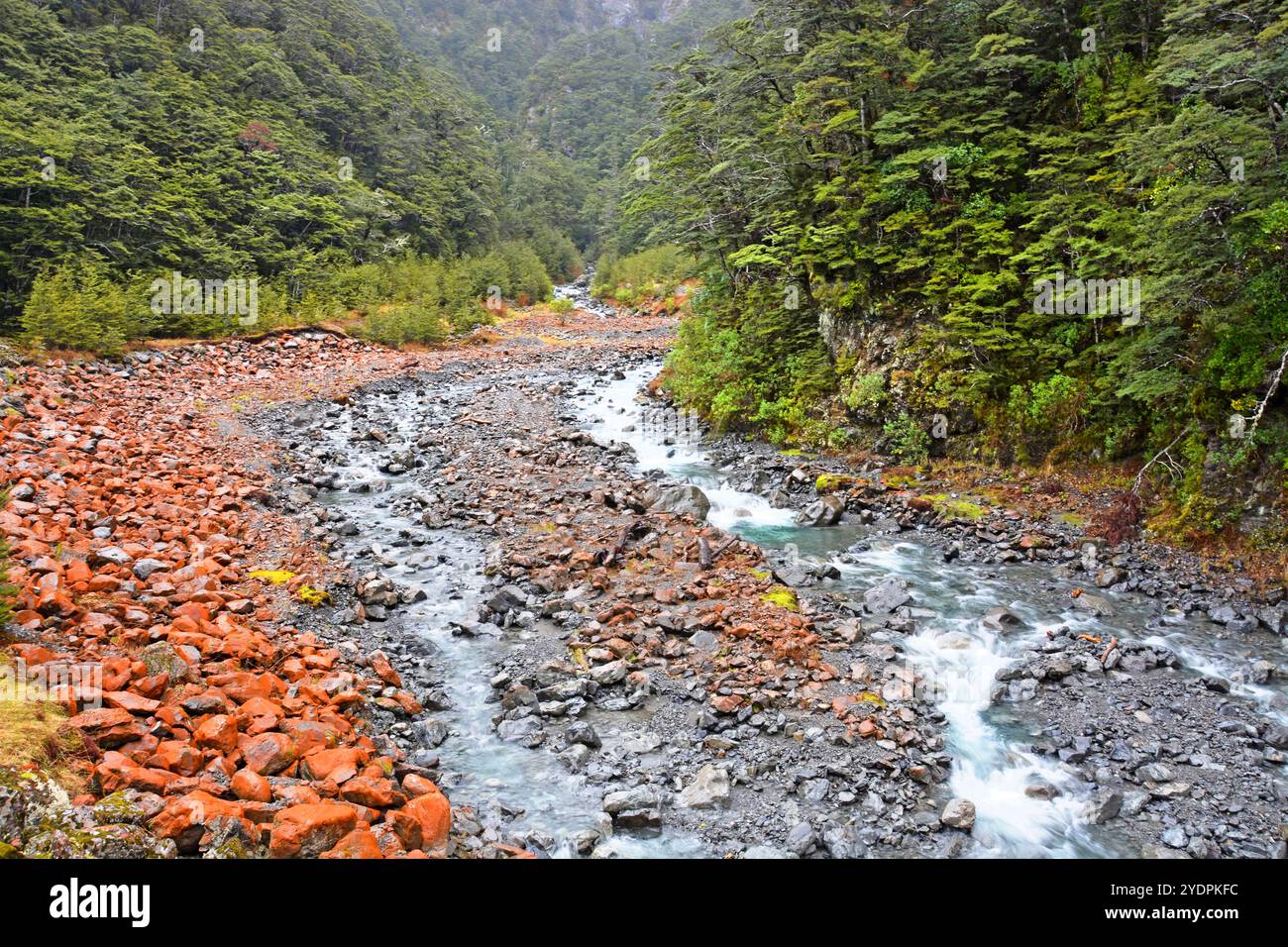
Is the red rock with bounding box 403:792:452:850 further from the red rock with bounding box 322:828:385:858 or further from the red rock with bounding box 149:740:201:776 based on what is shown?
the red rock with bounding box 149:740:201:776

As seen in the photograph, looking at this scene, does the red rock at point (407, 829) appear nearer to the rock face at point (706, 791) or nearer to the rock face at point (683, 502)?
the rock face at point (706, 791)

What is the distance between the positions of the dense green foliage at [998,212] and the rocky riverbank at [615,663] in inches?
104

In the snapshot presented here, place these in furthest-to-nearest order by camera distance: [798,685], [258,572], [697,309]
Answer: [697,309]
[258,572]
[798,685]

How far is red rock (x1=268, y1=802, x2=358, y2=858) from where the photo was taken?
3.97 m

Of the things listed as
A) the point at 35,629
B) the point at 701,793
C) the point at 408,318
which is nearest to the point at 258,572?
the point at 35,629

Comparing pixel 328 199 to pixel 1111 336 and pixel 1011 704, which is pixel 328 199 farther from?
pixel 1011 704

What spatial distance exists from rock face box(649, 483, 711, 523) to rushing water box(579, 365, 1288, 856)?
54 centimetres

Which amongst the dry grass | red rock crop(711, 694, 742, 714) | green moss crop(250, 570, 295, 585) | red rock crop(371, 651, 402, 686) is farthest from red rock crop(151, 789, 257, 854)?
green moss crop(250, 570, 295, 585)

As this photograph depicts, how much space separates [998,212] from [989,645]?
9405 millimetres

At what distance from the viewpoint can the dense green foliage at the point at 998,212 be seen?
912 cm

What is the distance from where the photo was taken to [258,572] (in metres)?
8.54

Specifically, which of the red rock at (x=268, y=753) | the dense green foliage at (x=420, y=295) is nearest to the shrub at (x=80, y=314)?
the dense green foliage at (x=420, y=295)

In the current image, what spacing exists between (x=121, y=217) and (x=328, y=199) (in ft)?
50.8

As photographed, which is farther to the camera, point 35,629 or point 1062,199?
point 1062,199
